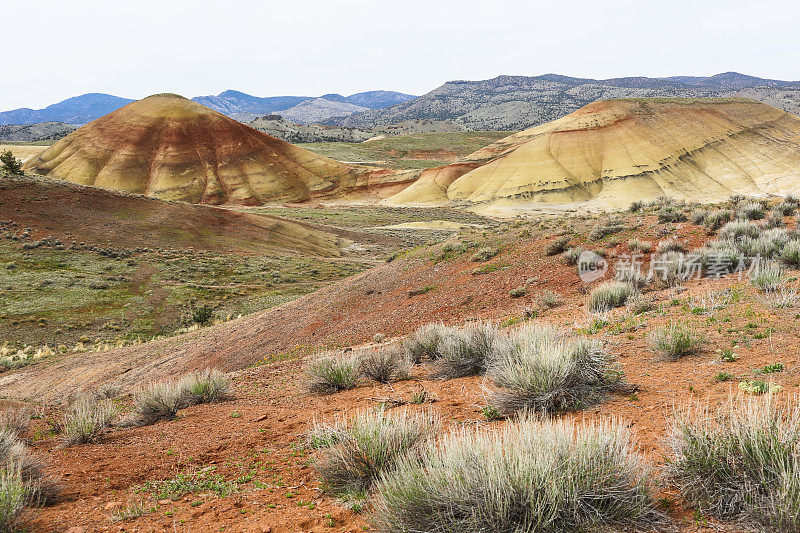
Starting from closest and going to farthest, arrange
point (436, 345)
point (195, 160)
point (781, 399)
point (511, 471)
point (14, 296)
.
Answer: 1. point (511, 471)
2. point (781, 399)
3. point (436, 345)
4. point (14, 296)
5. point (195, 160)

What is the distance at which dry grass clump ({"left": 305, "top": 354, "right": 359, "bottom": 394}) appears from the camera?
7215 millimetres

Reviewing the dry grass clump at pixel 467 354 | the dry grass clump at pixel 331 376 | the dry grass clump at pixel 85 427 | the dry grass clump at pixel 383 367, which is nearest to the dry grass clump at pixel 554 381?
the dry grass clump at pixel 467 354

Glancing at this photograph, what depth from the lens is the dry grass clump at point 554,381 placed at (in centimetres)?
486

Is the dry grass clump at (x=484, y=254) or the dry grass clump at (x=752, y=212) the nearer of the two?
the dry grass clump at (x=752, y=212)

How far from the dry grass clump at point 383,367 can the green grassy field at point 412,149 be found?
108 metres

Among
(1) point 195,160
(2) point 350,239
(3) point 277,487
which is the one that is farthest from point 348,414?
(1) point 195,160

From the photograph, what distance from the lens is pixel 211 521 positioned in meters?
3.66

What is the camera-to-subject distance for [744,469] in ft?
9.39

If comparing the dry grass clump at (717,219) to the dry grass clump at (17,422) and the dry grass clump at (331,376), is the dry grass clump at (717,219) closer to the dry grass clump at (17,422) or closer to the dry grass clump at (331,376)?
the dry grass clump at (331,376)

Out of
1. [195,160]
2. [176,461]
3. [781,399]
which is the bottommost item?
[176,461]

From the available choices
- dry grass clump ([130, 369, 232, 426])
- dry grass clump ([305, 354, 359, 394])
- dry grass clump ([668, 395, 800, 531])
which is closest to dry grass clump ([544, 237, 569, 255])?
dry grass clump ([305, 354, 359, 394])

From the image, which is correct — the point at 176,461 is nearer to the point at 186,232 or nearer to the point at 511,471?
the point at 511,471

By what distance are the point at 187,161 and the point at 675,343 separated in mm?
93083

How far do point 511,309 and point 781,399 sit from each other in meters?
7.67
